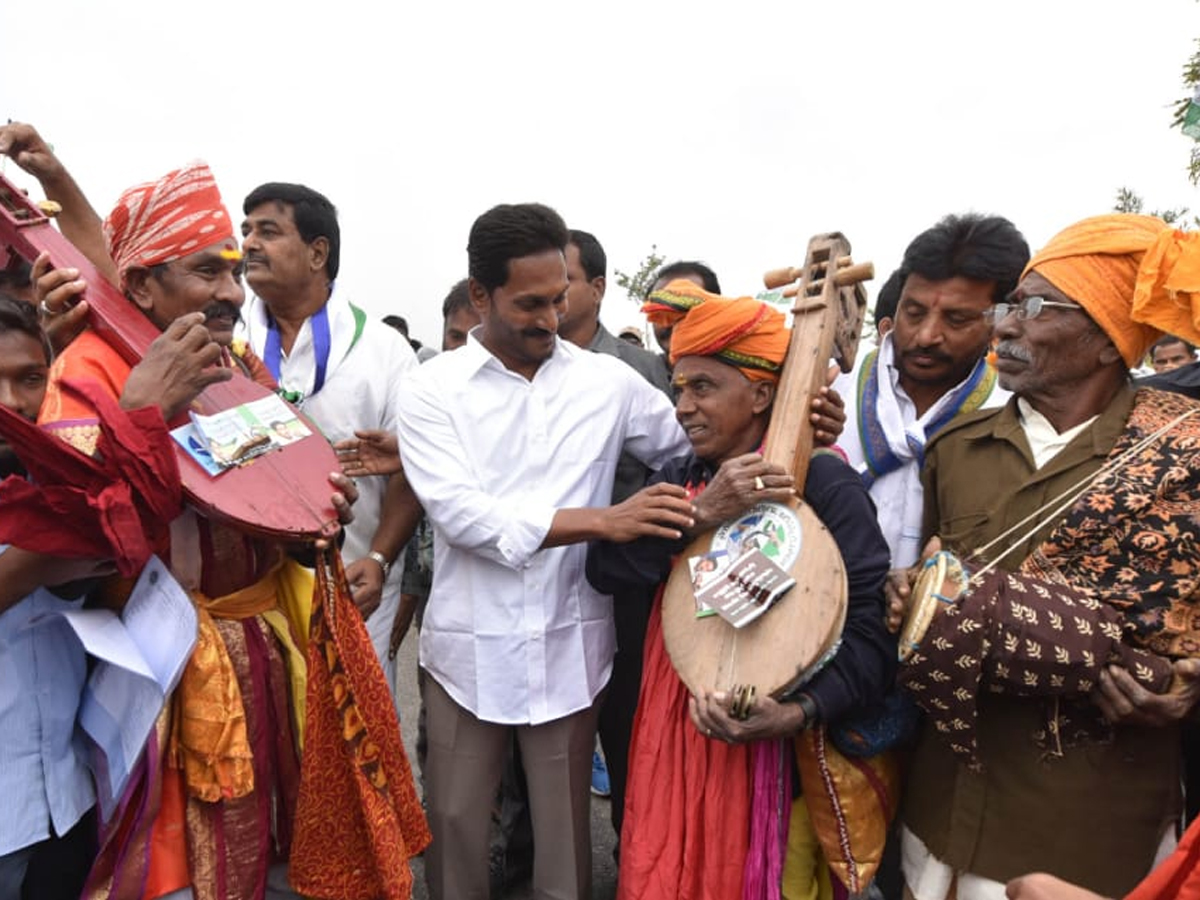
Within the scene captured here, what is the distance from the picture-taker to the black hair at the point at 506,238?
2500 millimetres

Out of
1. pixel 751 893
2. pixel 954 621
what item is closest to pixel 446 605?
pixel 751 893

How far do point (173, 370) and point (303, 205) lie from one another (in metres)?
1.46

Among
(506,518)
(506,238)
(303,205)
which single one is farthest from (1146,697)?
(303,205)

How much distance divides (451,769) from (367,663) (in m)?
0.57

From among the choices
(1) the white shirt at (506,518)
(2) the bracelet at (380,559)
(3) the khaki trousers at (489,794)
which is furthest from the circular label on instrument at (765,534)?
(2) the bracelet at (380,559)

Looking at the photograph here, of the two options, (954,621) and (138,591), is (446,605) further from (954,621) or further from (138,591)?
(954,621)

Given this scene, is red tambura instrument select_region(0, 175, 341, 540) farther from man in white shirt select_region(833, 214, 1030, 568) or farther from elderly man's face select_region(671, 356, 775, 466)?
man in white shirt select_region(833, 214, 1030, 568)

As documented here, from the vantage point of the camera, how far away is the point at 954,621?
1691 mm

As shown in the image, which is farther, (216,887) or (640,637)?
(640,637)

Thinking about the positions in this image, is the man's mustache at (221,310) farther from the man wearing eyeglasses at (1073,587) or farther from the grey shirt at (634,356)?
the man wearing eyeglasses at (1073,587)

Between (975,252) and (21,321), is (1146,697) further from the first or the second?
(21,321)

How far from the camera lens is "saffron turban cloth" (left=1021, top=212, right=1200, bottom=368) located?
183 cm

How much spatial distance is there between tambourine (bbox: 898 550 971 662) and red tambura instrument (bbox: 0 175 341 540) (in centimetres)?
134

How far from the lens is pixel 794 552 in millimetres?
1992
